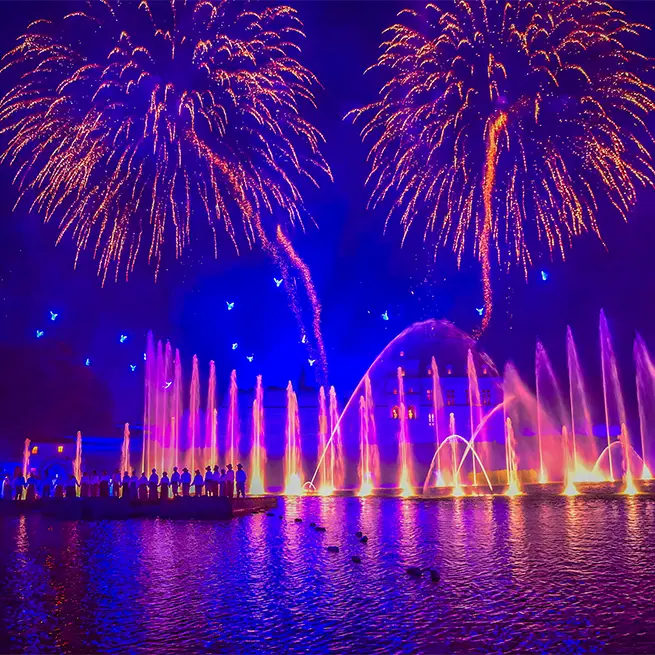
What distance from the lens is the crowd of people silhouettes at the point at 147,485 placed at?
2709cm

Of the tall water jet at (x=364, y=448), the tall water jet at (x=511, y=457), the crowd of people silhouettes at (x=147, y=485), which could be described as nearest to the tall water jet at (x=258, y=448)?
the tall water jet at (x=364, y=448)

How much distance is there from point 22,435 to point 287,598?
56.9m

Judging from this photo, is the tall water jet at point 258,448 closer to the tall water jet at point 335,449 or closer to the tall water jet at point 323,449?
the tall water jet at point 323,449

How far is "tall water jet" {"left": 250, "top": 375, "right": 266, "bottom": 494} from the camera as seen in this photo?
4796cm

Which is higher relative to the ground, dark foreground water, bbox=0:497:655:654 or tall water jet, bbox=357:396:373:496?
tall water jet, bbox=357:396:373:496

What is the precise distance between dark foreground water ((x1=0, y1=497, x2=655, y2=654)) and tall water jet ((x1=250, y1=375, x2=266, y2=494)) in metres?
25.8

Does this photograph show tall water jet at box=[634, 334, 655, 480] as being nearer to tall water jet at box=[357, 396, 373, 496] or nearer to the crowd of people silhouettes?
tall water jet at box=[357, 396, 373, 496]

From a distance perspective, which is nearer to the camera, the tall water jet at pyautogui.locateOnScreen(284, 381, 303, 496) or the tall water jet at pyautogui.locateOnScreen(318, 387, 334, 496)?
the tall water jet at pyautogui.locateOnScreen(284, 381, 303, 496)

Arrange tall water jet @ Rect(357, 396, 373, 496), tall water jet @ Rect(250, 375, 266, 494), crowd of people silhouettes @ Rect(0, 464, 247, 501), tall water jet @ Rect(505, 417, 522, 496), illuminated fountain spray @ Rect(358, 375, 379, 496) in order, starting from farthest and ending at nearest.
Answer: illuminated fountain spray @ Rect(358, 375, 379, 496) → tall water jet @ Rect(250, 375, 266, 494) → tall water jet @ Rect(505, 417, 522, 496) → tall water jet @ Rect(357, 396, 373, 496) → crowd of people silhouettes @ Rect(0, 464, 247, 501)

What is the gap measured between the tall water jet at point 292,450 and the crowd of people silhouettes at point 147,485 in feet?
47.9

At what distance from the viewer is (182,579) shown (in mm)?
12102

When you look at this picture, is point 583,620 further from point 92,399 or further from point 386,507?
point 92,399

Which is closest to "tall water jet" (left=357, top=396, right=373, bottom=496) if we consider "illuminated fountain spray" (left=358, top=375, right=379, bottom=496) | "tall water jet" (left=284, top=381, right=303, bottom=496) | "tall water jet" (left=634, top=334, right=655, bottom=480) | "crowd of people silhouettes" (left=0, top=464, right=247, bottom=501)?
"illuminated fountain spray" (left=358, top=375, right=379, bottom=496)

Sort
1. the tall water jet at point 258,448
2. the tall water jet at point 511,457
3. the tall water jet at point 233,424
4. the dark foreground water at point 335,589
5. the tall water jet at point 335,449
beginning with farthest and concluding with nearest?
the tall water jet at point 233,424 → the tall water jet at point 335,449 → the tall water jet at point 258,448 → the tall water jet at point 511,457 → the dark foreground water at point 335,589
